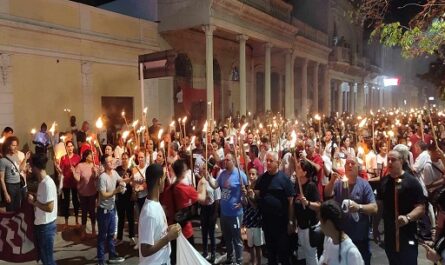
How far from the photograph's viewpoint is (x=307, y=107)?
3181 centimetres

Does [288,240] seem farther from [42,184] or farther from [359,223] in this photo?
→ [42,184]

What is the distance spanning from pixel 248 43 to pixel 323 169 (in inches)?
739

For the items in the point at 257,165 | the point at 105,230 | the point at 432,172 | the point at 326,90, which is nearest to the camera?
the point at 105,230

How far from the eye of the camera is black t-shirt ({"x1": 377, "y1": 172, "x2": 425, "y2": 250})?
4641mm

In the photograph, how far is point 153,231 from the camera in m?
3.84

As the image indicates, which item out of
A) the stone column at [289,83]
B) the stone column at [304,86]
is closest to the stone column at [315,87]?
the stone column at [304,86]

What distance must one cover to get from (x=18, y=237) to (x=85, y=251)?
1.56m

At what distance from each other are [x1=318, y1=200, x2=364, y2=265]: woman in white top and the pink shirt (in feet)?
17.8

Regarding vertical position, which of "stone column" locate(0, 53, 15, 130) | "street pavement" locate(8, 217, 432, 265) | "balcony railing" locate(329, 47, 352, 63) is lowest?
"street pavement" locate(8, 217, 432, 265)

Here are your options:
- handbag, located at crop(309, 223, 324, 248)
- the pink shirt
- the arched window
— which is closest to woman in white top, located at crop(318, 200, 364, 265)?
handbag, located at crop(309, 223, 324, 248)

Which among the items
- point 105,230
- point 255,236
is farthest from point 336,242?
point 105,230

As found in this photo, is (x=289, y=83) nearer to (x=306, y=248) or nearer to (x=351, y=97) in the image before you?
(x=351, y=97)

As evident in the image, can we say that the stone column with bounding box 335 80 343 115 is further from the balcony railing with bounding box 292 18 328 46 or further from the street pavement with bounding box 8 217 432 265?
the street pavement with bounding box 8 217 432 265

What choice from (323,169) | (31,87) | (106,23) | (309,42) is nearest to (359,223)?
(323,169)
